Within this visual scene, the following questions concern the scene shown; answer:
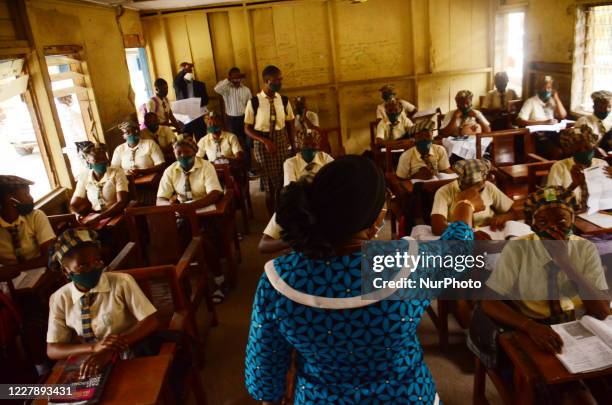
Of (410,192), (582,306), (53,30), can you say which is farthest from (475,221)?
(53,30)

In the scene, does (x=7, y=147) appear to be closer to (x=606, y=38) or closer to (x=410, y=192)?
(x=410, y=192)

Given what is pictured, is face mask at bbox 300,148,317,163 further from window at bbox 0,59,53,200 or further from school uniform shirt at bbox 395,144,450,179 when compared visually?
window at bbox 0,59,53,200

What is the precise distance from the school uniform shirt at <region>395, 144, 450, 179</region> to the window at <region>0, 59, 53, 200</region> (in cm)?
365

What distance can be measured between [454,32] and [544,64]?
1805 millimetres

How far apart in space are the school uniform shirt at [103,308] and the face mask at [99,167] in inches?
86.5

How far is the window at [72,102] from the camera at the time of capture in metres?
5.14

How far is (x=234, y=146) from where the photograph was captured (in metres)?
5.75

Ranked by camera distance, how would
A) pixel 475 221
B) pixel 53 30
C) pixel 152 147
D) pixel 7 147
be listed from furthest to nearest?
pixel 152 147, pixel 53 30, pixel 7 147, pixel 475 221

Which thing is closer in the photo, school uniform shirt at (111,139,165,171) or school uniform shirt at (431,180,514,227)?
school uniform shirt at (431,180,514,227)

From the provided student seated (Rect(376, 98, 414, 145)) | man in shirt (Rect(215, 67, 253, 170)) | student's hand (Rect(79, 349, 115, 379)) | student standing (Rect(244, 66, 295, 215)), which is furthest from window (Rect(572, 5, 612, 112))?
student's hand (Rect(79, 349, 115, 379))

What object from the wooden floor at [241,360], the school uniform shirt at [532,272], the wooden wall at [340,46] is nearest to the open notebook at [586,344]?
the school uniform shirt at [532,272]

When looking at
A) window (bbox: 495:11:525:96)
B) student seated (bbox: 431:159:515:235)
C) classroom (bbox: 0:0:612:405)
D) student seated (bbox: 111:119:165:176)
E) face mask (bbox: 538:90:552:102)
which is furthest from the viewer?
window (bbox: 495:11:525:96)

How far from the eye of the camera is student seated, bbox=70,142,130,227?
4.27m

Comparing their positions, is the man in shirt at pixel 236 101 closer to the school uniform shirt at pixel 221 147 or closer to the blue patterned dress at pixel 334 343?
the school uniform shirt at pixel 221 147
